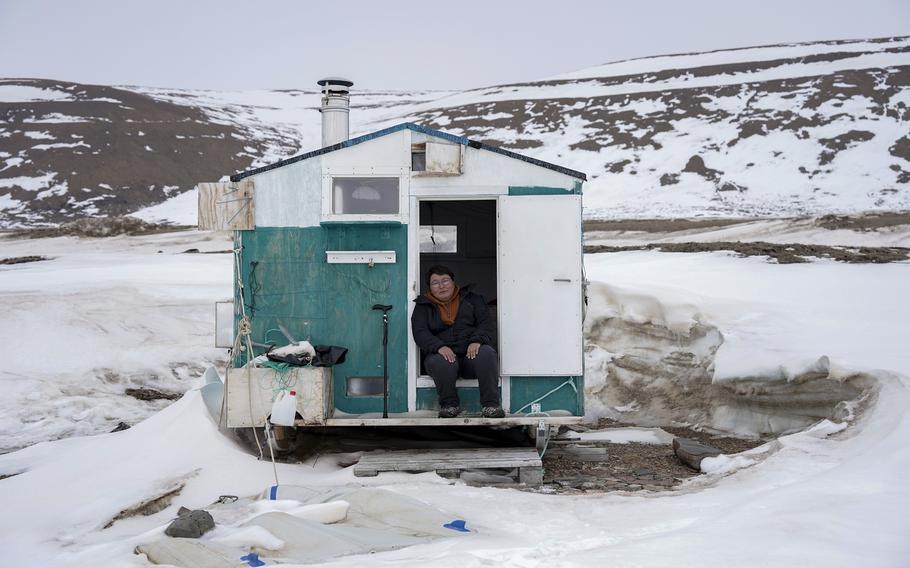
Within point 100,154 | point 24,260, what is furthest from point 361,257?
point 100,154

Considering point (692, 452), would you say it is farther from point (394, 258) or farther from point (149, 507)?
point (149, 507)

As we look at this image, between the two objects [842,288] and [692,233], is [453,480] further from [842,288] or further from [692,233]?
[692,233]

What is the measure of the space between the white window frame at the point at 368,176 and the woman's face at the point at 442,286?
0.59 m

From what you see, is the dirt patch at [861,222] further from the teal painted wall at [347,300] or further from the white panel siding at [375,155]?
the teal painted wall at [347,300]

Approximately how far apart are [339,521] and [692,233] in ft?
63.1

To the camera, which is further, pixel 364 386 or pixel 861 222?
pixel 861 222

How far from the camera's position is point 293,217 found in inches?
319

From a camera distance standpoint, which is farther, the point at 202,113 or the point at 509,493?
the point at 202,113

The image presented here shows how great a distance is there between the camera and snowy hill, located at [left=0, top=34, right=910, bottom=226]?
34.9 metres

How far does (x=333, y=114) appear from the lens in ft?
30.1

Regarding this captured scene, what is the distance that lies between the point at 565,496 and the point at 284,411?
2.38 meters

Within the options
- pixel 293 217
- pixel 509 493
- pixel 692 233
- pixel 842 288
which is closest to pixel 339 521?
pixel 509 493

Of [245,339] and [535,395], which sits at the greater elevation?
[245,339]

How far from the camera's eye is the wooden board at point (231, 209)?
808 centimetres
